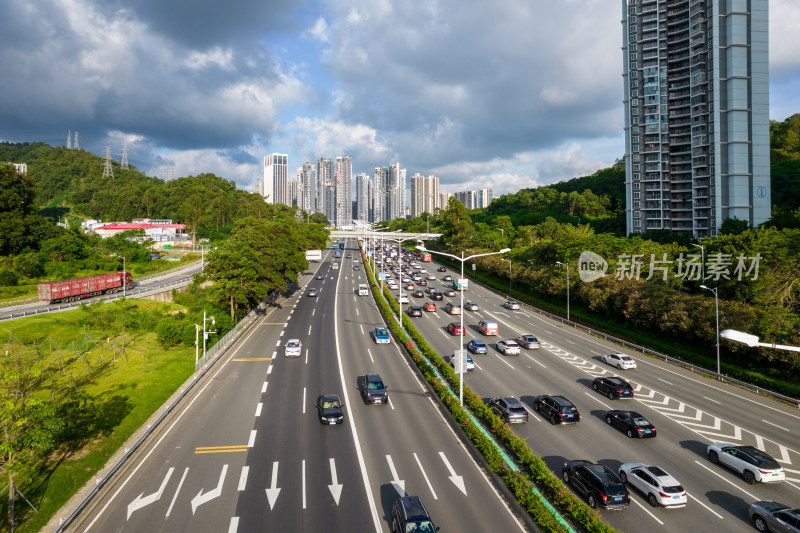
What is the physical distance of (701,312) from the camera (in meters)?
43.2

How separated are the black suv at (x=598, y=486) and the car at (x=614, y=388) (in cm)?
1381

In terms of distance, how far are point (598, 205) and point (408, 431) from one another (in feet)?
433

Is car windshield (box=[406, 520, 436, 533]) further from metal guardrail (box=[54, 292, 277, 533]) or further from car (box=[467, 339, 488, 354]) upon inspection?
car (box=[467, 339, 488, 354])

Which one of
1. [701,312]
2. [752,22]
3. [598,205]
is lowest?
[701,312]

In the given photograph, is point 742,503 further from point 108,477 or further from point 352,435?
point 108,477

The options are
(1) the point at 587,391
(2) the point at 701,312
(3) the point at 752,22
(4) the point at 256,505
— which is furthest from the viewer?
(3) the point at 752,22

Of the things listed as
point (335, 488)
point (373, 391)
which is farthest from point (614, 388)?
point (335, 488)

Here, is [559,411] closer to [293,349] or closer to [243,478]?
[243,478]

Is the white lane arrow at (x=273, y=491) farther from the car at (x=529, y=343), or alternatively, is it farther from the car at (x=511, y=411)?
the car at (x=529, y=343)

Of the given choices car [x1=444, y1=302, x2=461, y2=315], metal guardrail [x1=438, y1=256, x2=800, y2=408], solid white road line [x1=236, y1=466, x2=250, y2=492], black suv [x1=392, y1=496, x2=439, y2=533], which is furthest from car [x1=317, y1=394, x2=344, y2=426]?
car [x1=444, y1=302, x2=461, y2=315]

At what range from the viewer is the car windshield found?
15016 mm

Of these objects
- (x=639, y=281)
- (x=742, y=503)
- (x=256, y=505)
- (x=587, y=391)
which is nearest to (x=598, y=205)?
(x=639, y=281)

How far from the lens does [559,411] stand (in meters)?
27.2

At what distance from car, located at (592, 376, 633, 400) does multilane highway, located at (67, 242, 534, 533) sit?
13.5m
